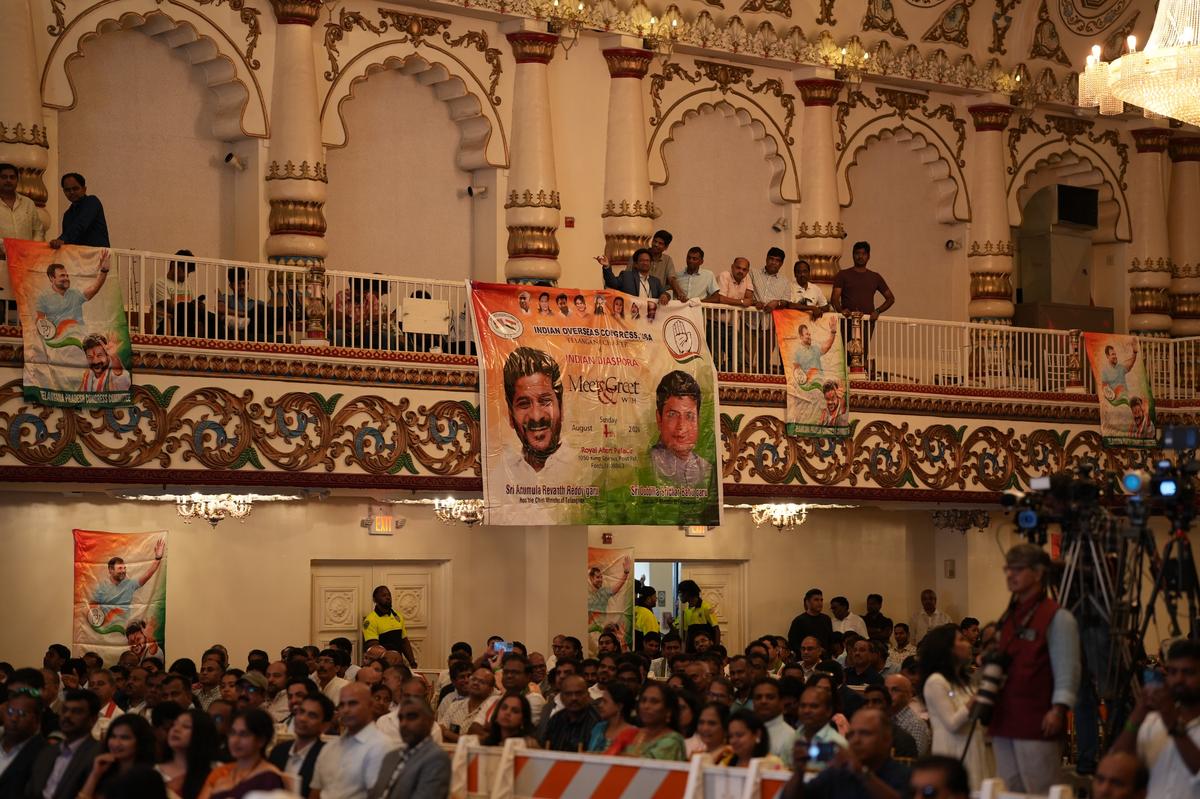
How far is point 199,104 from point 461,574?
5.08 meters

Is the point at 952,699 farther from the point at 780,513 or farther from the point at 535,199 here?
the point at 780,513

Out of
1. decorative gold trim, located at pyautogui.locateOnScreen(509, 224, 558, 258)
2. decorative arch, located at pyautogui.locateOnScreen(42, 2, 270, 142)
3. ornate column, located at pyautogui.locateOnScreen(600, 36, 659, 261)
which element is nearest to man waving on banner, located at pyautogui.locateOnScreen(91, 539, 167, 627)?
decorative arch, located at pyautogui.locateOnScreen(42, 2, 270, 142)

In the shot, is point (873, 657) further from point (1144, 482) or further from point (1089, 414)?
point (1089, 414)

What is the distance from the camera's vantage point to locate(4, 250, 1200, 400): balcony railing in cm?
1516

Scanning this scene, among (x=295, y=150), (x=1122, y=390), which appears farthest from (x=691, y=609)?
(x=295, y=150)

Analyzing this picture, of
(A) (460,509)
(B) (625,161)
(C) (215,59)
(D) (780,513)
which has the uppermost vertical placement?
(C) (215,59)

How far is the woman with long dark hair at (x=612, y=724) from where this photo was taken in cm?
932

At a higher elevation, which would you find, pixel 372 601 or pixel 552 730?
pixel 372 601

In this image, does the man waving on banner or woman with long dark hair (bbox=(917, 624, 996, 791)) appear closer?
woman with long dark hair (bbox=(917, 624, 996, 791))

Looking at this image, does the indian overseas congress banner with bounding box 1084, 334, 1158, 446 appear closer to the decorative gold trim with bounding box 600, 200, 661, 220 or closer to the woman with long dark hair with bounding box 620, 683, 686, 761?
the decorative gold trim with bounding box 600, 200, 661, 220

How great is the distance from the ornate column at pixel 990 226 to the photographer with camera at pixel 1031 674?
1366 centimetres

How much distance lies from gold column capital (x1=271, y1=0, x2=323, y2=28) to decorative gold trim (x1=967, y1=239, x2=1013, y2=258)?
26.4 feet

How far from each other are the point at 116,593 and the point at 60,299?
3.71m

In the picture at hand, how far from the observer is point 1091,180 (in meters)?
22.4
